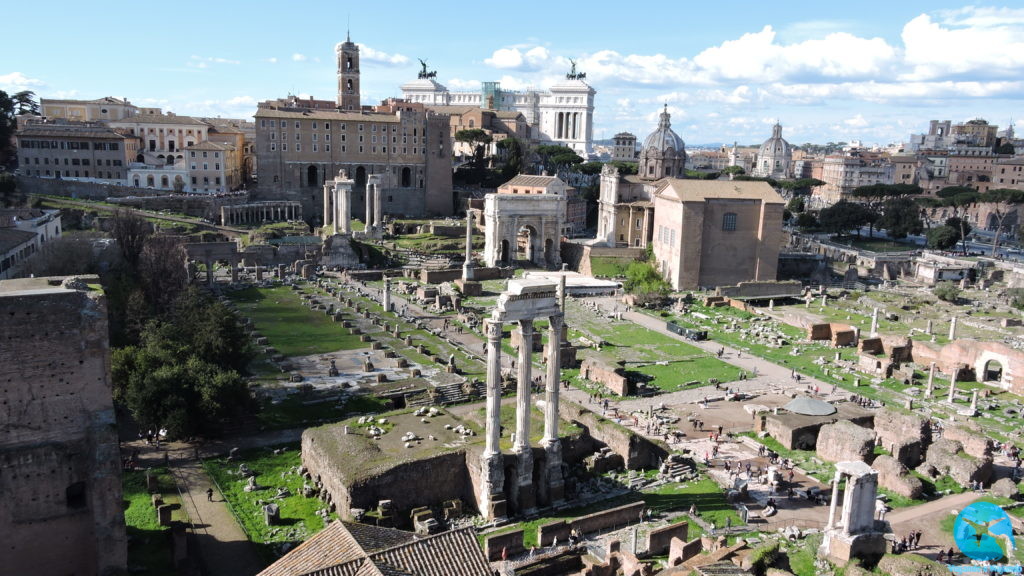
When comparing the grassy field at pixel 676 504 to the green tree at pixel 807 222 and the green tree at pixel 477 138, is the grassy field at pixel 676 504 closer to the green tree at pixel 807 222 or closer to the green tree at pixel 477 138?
the green tree at pixel 807 222

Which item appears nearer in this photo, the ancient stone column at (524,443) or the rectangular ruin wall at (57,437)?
the rectangular ruin wall at (57,437)

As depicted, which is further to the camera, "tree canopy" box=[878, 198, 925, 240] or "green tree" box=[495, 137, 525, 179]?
"green tree" box=[495, 137, 525, 179]

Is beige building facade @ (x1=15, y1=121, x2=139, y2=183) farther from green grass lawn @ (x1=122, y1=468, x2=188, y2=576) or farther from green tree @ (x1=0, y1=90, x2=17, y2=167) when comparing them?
green grass lawn @ (x1=122, y1=468, x2=188, y2=576)

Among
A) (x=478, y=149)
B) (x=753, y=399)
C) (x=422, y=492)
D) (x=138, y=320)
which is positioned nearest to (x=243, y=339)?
(x=138, y=320)

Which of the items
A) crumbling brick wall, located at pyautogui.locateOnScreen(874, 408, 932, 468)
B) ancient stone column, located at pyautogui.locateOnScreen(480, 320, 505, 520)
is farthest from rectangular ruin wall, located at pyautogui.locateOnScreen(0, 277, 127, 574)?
crumbling brick wall, located at pyautogui.locateOnScreen(874, 408, 932, 468)

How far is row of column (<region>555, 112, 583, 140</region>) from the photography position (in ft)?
448

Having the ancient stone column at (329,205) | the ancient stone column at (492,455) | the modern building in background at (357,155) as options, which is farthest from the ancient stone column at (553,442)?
the modern building in background at (357,155)

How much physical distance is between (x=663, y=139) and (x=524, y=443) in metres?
64.2

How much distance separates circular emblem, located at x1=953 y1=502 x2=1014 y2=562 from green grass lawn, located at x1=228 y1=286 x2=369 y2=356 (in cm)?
2775

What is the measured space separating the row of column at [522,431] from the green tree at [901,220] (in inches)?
2779

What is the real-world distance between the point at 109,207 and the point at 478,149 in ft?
146

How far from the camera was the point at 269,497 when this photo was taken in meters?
22.9

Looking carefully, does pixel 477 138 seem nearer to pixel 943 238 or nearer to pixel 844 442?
pixel 943 238

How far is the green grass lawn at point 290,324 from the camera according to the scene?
39125 millimetres
